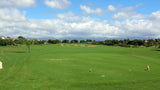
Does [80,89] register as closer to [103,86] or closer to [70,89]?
[70,89]

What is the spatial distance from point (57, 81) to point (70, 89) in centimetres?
359

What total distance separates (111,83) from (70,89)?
5.83m

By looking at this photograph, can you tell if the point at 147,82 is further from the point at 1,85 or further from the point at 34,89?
the point at 1,85

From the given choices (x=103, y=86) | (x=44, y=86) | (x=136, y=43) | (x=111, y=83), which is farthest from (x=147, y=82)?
(x=136, y=43)

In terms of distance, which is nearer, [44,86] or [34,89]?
[34,89]

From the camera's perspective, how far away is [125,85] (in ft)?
58.9

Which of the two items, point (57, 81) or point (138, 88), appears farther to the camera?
point (57, 81)

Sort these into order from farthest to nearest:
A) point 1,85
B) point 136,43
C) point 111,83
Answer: point 136,43 < point 111,83 < point 1,85

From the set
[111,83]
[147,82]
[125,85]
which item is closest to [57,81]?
[111,83]

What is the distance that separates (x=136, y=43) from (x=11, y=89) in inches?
5080

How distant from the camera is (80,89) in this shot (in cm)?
1647

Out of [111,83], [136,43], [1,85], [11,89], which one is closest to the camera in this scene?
[11,89]

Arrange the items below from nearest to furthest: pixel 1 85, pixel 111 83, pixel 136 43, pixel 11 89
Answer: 1. pixel 11 89
2. pixel 1 85
3. pixel 111 83
4. pixel 136 43

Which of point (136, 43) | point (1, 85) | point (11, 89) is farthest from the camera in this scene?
point (136, 43)
